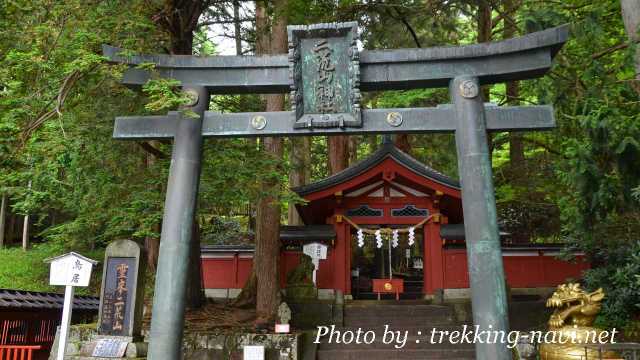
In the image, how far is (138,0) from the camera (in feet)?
25.8

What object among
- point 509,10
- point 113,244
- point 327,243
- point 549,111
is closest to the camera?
point 549,111

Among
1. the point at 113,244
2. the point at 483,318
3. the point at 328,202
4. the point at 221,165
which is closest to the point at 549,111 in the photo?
the point at 483,318

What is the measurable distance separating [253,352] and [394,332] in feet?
12.6

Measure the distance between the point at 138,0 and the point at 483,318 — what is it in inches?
267

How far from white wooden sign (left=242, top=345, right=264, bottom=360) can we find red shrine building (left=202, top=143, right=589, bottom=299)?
531cm

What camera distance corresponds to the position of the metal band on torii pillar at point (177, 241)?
559 centimetres

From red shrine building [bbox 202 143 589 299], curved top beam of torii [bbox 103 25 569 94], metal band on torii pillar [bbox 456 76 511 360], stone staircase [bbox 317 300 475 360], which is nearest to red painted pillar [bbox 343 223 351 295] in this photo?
red shrine building [bbox 202 143 589 299]

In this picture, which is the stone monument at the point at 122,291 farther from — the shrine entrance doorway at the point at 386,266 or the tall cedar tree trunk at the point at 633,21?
the shrine entrance doorway at the point at 386,266

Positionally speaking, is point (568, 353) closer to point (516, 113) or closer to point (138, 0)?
point (516, 113)

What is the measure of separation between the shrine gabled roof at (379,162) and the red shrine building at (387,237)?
3cm

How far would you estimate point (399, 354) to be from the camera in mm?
10805

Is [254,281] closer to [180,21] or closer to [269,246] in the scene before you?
[269,246]

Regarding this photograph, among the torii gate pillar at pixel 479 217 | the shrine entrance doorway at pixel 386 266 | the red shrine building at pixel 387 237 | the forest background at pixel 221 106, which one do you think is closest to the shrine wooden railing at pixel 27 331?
the forest background at pixel 221 106

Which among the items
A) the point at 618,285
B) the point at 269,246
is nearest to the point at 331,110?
the point at 618,285
